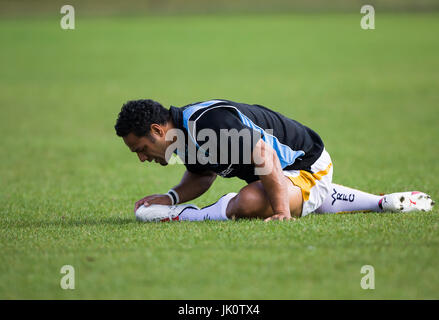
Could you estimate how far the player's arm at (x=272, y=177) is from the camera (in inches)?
222

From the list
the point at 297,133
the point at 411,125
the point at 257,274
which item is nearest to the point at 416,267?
the point at 257,274

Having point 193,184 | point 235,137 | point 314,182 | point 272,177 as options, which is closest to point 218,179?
point 193,184

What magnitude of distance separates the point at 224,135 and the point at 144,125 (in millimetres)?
713

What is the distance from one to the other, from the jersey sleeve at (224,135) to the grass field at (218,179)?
628 millimetres

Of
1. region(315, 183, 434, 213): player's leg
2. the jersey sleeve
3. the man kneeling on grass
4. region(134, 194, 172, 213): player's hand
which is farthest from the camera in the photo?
region(134, 194, 172, 213): player's hand

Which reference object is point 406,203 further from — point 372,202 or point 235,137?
point 235,137

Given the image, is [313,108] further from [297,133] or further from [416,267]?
[416,267]

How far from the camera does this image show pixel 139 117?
18.8 feet

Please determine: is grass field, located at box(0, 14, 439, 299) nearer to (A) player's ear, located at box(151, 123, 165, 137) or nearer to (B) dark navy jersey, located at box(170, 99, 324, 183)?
(B) dark navy jersey, located at box(170, 99, 324, 183)

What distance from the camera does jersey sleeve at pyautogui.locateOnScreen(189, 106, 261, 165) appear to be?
5.55 meters

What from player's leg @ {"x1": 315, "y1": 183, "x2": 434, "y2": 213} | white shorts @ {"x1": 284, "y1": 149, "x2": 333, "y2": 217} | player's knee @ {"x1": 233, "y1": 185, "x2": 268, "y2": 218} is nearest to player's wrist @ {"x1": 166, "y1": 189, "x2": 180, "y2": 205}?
player's knee @ {"x1": 233, "y1": 185, "x2": 268, "y2": 218}

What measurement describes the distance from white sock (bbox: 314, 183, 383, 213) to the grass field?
0.83ft

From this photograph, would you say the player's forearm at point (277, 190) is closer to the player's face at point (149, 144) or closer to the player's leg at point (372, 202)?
the player's leg at point (372, 202)
